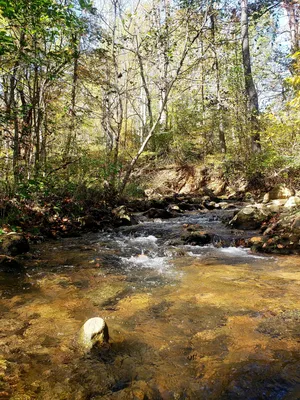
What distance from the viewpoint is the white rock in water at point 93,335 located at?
7.33 feet

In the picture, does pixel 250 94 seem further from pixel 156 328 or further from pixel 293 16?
pixel 156 328

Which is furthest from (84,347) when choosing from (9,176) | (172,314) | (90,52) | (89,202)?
(90,52)

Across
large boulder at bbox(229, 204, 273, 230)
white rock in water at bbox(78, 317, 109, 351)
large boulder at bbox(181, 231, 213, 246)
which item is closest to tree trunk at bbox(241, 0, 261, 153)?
large boulder at bbox(229, 204, 273, 230)

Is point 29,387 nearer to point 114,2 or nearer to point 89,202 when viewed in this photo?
point 89,202

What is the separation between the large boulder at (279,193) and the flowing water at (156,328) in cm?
645

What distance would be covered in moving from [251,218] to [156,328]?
17.7 ft

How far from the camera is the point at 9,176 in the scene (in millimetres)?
6203

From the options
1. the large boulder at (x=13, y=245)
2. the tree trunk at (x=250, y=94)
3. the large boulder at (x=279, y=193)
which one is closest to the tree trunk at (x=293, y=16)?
the tree trunk at (x=250, y=94)

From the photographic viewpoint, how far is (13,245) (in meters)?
4.69

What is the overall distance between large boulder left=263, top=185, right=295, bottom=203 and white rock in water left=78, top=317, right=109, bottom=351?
9750 mm

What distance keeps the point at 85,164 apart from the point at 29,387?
7.70 meters

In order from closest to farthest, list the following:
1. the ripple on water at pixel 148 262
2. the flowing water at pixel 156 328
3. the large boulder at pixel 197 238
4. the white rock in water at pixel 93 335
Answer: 1. the flowing water at pixel 156 328
2. the white rock in water at pixel 93 335
3. the ripple on water at pixel 148 262
4. the large boulder at pixel 197 238

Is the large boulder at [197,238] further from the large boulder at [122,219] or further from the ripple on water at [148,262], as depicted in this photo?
the large boulder at [122,219]

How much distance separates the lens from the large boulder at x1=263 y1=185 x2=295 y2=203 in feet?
34.6
